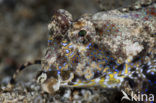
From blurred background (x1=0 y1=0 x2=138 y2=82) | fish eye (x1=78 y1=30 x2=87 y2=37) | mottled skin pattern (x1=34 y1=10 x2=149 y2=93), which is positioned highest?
blurred background (x1=0 y1=0 x2=138 y2=82)

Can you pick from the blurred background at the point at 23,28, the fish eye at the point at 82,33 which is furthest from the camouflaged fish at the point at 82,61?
the blurred background at the point at 23,28

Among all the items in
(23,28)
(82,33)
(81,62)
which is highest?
(23,28)

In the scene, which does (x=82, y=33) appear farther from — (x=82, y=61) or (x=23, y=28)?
(x=23, y=28)

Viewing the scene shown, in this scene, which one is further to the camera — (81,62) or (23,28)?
(23,28)

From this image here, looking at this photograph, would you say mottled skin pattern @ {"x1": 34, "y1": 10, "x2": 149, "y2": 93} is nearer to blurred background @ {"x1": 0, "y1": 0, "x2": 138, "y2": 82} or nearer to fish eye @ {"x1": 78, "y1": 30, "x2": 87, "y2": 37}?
fish eye @ {"x1": 78, "y1": 30, "x2": 87, "y2": 37}

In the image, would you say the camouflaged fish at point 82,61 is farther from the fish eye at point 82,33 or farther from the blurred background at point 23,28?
the blurred background at point 23,28

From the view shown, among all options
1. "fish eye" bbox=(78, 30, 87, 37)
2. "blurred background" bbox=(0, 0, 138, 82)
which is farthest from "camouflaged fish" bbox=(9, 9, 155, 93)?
"blurred background" bbox=(0, 0, 138, 82)

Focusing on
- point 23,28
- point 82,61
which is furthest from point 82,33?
point 23,28
